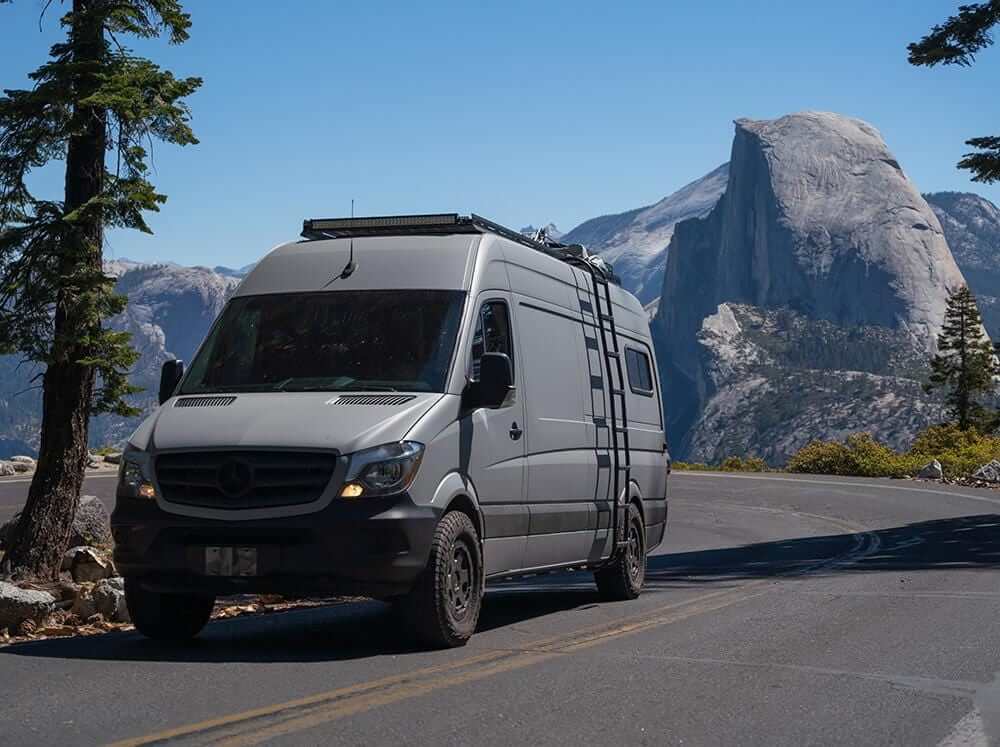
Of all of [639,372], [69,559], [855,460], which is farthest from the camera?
[855,460]

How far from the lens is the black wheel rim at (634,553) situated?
1273 cm

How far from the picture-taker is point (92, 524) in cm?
1958

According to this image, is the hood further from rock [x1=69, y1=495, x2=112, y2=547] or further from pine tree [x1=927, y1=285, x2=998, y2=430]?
pine tree [x1=927, y1=285, x2=998, y2=430]

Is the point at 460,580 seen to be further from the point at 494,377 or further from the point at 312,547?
the point at 494,377

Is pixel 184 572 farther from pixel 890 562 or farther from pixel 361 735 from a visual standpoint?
pixel 890 562

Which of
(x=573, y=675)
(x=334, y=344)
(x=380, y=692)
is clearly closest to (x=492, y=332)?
(x=334, y=344)

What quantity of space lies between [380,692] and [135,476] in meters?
2.55

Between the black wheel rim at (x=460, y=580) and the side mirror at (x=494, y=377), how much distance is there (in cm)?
95

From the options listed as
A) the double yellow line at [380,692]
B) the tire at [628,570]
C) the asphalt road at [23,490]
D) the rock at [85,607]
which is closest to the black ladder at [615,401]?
the tire at [628,570]

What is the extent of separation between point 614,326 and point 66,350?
536cm

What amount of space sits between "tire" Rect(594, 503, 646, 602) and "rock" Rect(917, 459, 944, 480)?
31.7 m

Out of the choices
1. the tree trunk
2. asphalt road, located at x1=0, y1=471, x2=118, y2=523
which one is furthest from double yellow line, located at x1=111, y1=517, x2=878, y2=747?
asphalt road, located at x1=0, y1=471, x2=118, y2=523

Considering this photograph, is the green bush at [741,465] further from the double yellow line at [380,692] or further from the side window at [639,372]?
the double yellow line at [380,692]

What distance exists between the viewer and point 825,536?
22875mm
